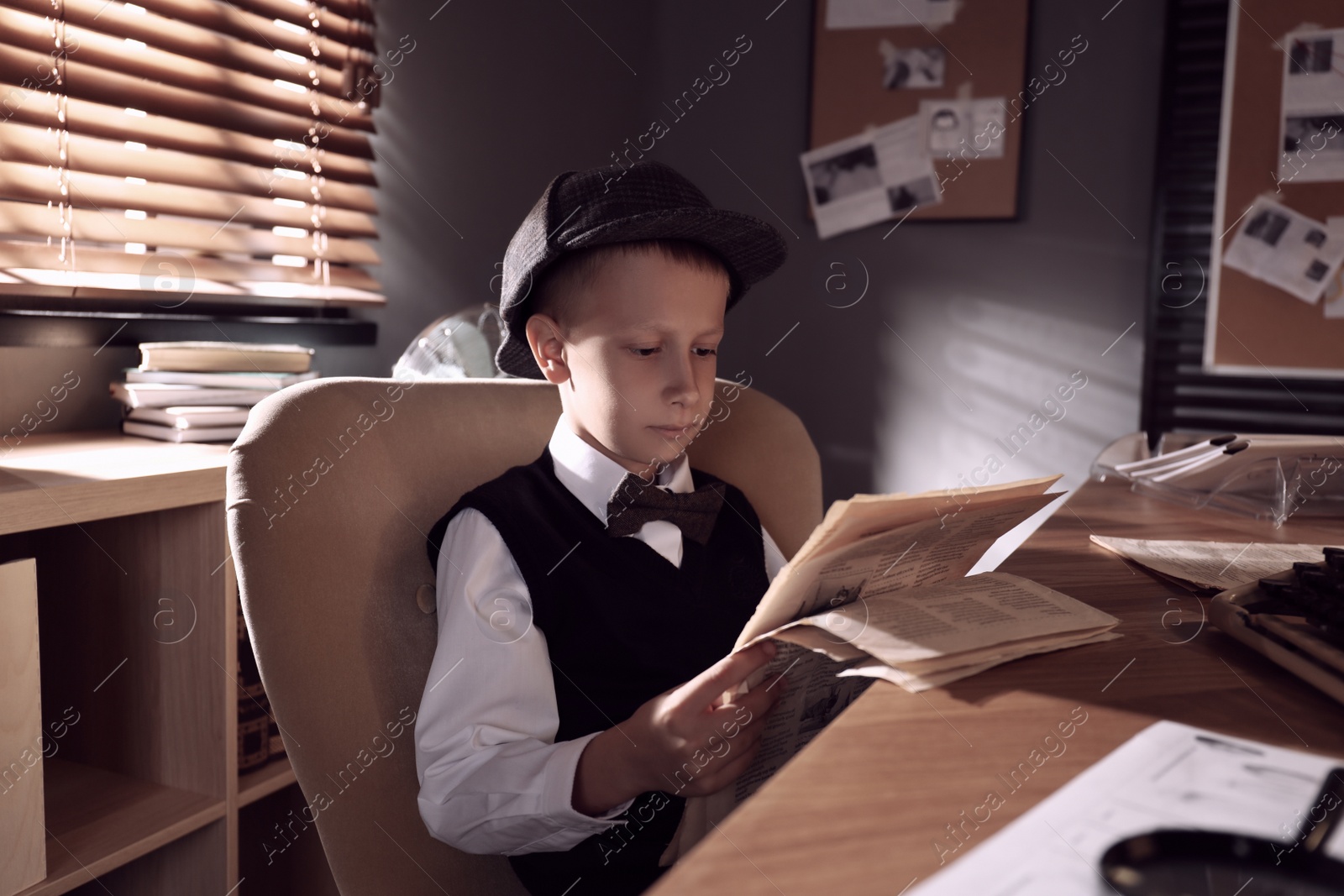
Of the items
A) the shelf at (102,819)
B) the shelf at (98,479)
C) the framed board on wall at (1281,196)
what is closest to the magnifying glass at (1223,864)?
the shelf at (98,479)

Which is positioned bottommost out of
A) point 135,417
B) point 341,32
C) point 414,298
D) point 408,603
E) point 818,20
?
point 408,603

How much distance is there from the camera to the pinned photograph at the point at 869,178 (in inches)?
94.3

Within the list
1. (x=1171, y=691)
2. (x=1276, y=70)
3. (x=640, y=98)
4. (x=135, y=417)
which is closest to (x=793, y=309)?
(x=640, y=98)

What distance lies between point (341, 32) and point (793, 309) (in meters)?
1.30

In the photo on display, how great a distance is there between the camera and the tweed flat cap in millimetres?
905

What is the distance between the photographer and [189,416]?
1.35 m

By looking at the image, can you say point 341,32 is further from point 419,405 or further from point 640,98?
point 419,405

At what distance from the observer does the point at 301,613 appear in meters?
0.72

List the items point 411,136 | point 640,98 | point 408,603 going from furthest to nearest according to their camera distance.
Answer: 1. point 640,98
2. point 411,136
3. point 408,603

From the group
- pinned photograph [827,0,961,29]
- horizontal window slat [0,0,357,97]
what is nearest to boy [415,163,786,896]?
horizontal window slat [0,0,357,97]

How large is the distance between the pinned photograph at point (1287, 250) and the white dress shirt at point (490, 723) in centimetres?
208

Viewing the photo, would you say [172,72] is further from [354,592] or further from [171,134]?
[354,592]

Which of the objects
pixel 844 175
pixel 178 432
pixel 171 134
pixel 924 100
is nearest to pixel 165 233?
pixel 171 134

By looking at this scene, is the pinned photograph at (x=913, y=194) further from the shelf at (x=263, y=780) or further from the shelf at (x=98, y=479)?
the shelf at (x=263, y=780)
